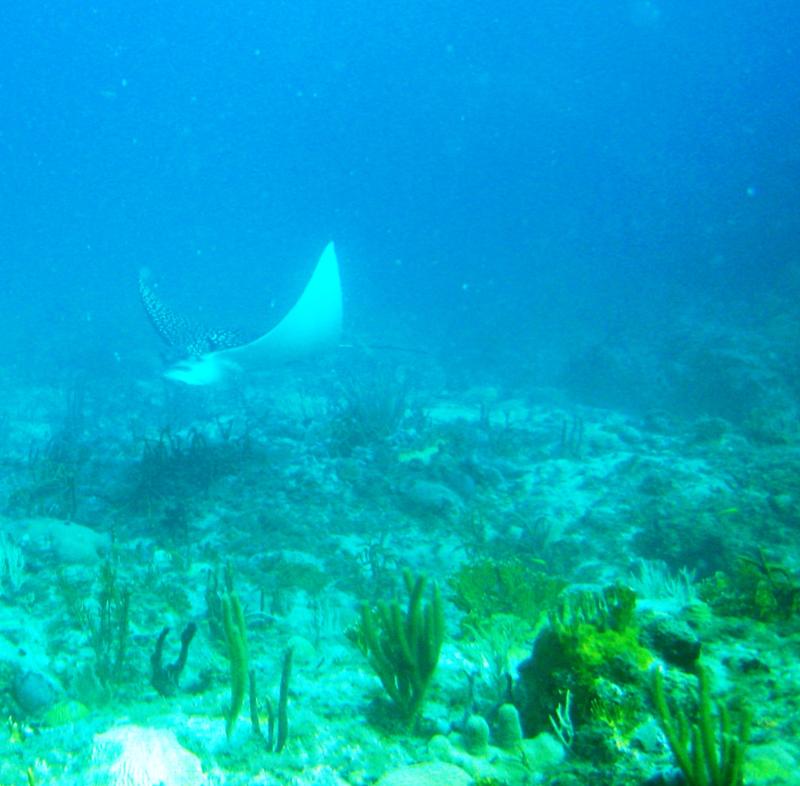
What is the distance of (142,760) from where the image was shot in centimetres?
232

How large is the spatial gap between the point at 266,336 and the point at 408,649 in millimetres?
5518

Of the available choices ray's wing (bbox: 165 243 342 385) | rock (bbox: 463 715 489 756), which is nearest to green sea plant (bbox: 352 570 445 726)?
rock (bbox: 463 715 489 756)

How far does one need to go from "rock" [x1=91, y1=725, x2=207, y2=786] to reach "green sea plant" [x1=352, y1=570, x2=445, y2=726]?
938 millimetres

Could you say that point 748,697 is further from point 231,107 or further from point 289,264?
point 231,107

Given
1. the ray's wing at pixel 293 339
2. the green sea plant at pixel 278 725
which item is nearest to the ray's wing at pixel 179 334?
the ray's wing at pixel 293 339

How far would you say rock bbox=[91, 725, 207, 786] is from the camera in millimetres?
2246

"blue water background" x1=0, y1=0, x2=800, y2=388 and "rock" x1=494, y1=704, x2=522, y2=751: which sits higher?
"blue water background" x1=0, y1=0, x2=800, y2=388

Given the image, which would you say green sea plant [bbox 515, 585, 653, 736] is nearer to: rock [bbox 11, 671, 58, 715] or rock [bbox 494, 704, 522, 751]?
rock [bbox 494, 704, 522, 751]

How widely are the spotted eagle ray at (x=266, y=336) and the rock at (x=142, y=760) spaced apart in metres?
5.17

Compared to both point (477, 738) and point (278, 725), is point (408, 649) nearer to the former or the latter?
Result: point (477, 738)

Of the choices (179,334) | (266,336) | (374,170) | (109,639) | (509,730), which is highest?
(374,170)

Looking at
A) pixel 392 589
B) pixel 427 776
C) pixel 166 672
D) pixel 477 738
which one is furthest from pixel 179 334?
pixel 427 776

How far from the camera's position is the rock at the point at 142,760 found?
7.37ft

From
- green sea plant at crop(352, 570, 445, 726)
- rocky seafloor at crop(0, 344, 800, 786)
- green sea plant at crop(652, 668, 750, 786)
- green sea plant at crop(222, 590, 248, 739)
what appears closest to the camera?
green sea plant at crop(652, 668, 750, 786)
